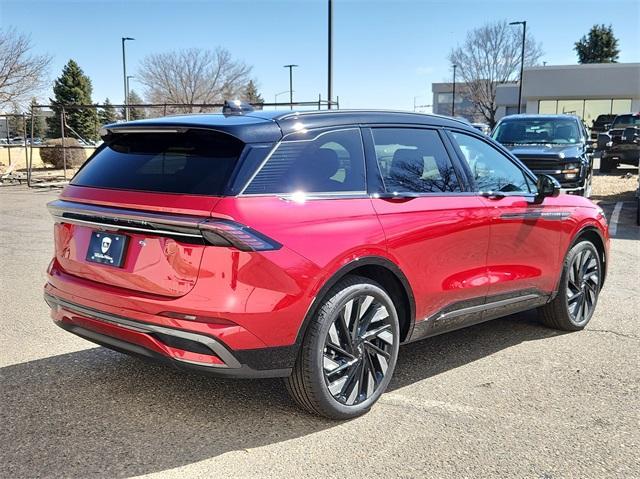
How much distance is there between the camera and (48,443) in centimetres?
308

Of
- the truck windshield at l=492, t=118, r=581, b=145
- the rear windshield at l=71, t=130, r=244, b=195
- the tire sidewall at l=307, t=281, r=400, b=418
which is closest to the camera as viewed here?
the rear windshield at l=71, t=130, r=244, b=195

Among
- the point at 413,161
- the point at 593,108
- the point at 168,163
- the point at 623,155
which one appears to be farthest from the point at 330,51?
the point at 593,108

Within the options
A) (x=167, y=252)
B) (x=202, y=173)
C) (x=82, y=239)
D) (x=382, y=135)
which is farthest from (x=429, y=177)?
(x=82, y=239)

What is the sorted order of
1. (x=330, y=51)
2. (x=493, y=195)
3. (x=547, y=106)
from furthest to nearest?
(x=547, y=106) < (x=330, y=51) < (x=493, y=195)

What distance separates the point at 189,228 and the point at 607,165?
21.4 m

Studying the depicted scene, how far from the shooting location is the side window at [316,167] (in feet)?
10.2

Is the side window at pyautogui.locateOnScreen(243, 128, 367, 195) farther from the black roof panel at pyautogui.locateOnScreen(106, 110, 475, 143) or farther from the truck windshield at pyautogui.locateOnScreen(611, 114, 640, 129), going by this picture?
the truck windshield at pyautogui.locateOnScreen(611, 114, 640, 129)

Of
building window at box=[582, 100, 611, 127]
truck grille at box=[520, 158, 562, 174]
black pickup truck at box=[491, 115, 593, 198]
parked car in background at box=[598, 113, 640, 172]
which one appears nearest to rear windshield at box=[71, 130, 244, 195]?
black pickup truck at box=[491, 115, 593, 198]

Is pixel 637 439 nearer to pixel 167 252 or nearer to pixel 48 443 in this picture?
pixel 167 252

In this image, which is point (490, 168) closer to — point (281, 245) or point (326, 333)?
point (326, 333)

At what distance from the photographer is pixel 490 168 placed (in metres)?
4.50

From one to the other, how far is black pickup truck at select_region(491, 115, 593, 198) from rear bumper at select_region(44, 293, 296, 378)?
30.4 feet

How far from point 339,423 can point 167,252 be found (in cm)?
135

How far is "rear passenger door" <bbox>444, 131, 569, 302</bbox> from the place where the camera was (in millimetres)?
4305
